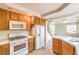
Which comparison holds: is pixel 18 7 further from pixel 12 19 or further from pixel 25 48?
pixel 25 48

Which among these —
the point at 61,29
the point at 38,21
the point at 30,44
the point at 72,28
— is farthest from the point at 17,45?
the point at 61,29

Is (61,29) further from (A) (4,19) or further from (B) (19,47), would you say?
(A) (4,19)

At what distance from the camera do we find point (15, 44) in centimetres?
422

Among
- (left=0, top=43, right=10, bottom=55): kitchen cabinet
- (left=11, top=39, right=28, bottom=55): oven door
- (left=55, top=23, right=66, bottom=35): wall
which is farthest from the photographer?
(left=55, top=23, right=66, bottom=35): wall

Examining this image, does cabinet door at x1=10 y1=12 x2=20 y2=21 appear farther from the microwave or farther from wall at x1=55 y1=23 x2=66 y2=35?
wall at x1=55 y1=23 x2=66 y2=35

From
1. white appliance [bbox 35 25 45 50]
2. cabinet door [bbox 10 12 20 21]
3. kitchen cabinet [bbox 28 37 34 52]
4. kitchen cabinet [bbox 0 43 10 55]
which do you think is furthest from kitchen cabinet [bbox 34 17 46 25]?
kitchen cabinet [bbox 0 43 10 55]

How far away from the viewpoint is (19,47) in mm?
4527

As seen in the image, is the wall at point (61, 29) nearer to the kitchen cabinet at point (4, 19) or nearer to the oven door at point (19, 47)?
the oven door at point (19, 47)

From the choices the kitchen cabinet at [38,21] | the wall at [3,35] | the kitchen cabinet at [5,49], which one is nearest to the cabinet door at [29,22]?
the kitchen cabinet at [38,21]

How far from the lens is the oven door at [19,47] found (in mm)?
4145

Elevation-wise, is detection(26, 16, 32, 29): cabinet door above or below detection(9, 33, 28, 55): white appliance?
above

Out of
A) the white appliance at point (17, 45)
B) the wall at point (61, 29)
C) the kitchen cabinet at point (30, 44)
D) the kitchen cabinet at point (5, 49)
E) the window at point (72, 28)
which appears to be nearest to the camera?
the kitchen cabinet at point (5, 49)

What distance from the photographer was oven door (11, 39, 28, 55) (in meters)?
4.14

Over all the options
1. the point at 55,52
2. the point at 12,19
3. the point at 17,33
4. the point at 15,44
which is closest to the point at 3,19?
the point at 12,19
